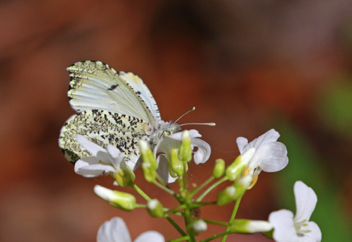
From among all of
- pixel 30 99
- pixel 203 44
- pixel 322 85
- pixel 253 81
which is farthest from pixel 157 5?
pixel 322 85

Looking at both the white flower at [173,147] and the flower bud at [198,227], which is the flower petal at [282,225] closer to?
the flower bud at [198,227]

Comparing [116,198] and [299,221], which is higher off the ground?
[116,198]

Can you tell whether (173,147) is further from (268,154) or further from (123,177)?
(268,154)

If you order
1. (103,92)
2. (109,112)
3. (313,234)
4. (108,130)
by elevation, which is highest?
(103,92)

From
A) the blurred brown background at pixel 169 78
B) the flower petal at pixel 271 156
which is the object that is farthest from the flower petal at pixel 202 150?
the blurred brown background at pixel 169 78

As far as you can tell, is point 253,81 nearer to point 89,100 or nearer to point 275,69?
point 275,69

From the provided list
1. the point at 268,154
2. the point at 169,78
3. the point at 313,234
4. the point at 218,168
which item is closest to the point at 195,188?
the point at 218,168
